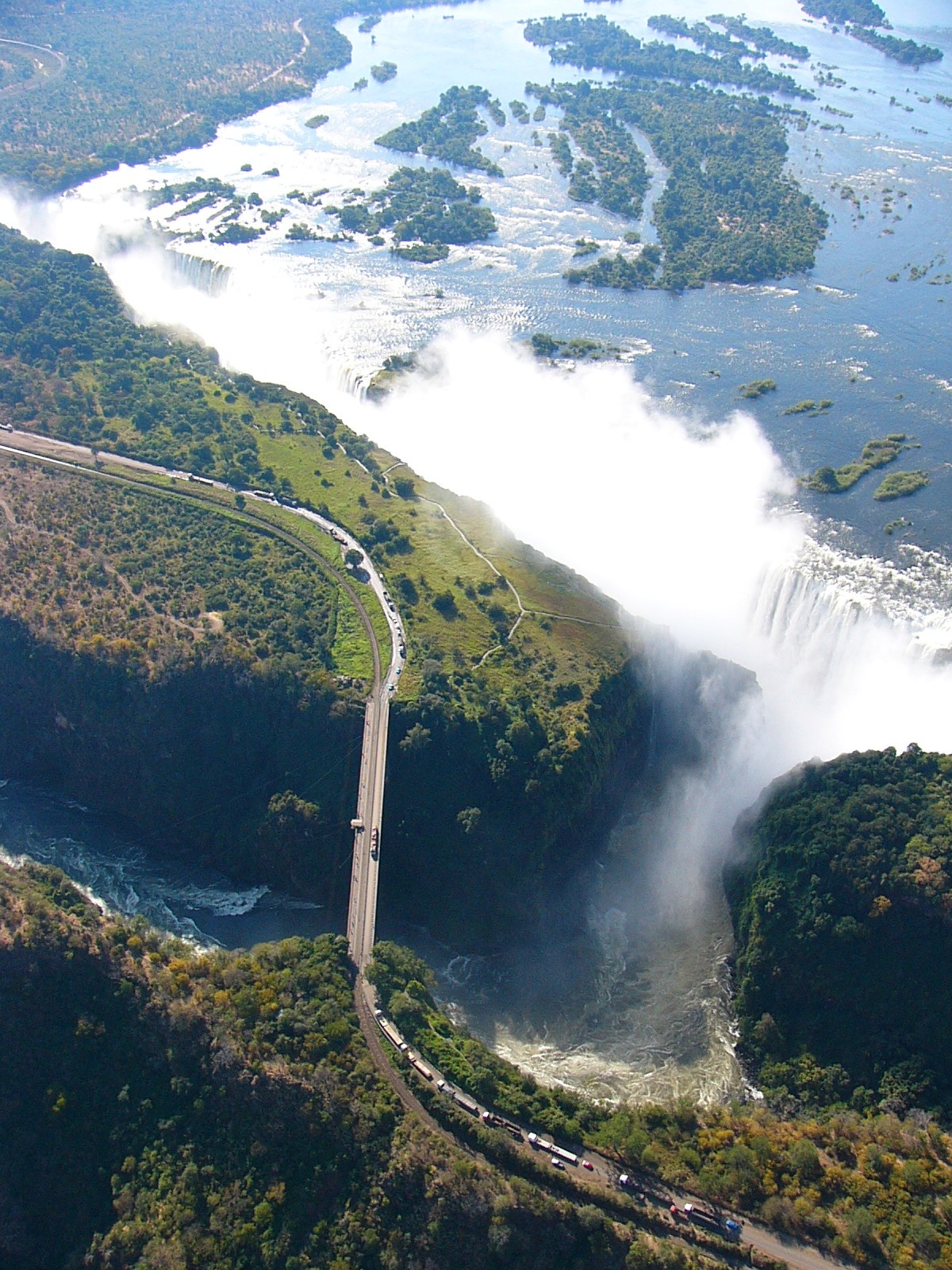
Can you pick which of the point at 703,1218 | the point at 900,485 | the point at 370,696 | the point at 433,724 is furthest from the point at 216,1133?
the point at 900,485

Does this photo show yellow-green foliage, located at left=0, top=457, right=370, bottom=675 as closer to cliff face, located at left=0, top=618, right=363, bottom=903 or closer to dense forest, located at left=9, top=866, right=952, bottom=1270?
cliff face, located at left=0, top=618, right=363, bottom=903

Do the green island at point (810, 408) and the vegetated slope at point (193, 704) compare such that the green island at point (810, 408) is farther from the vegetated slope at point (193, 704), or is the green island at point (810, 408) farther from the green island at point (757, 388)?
the vegetated slope at point (193, 704)

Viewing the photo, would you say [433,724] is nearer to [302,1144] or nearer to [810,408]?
[302,1144]

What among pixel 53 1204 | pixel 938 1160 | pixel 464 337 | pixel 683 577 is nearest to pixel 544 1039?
pixel 938 1160

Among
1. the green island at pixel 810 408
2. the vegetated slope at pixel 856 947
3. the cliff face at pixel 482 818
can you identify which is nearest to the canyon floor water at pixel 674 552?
the green island at pixel 810 408

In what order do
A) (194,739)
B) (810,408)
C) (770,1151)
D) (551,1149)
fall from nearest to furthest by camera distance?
1. (551,1149)
2. (770,1151)
3. (194,739)
4. (810,408)

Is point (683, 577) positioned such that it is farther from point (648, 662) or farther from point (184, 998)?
point (184, 998)

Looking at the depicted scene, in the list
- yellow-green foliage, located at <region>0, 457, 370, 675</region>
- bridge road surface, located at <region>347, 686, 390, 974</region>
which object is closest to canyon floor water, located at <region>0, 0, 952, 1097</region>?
bridge road surface, located at <region>347, 686, 390, 974</region>
